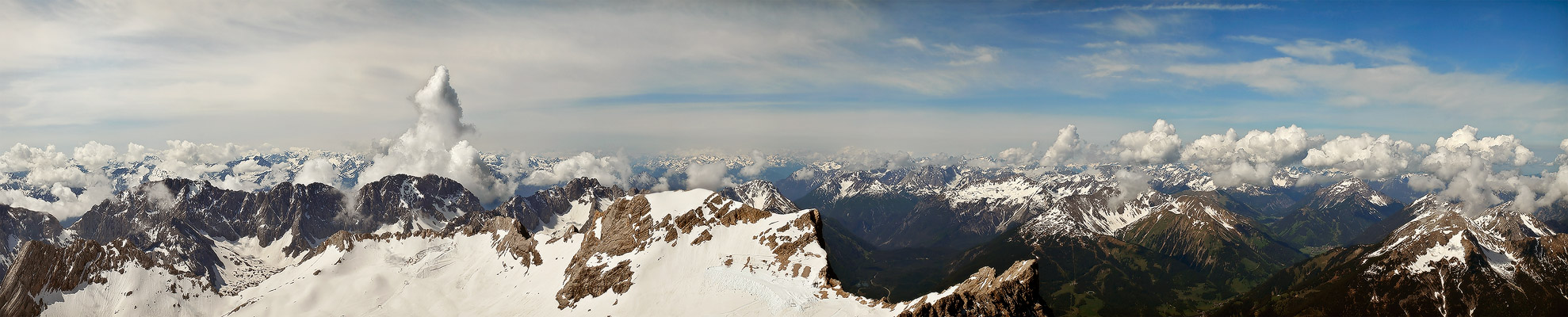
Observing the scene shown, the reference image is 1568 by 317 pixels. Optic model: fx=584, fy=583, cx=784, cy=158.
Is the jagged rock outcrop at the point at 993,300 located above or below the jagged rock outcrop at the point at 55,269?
above

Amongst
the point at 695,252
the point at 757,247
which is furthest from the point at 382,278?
the point at 757,247

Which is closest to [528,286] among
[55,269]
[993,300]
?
[993,300]

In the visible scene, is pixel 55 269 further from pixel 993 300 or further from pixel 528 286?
pixel 993 300

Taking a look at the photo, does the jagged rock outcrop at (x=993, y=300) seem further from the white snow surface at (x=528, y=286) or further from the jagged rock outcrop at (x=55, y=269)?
the jagged rock outcrop at (x=55, y=269)

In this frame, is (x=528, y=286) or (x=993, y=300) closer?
(x=993, y=300)

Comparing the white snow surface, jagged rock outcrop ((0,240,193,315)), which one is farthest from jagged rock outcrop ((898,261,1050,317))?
jagged rock outcrop ((0,240,193,315))

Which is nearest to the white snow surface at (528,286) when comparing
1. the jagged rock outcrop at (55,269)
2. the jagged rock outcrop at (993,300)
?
the jagged rock outcrop at (55,269)

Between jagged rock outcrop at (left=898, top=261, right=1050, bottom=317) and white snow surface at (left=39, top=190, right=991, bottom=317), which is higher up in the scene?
jagged rock outcrop at (left=898, top=261, right=1050, bottom=317)

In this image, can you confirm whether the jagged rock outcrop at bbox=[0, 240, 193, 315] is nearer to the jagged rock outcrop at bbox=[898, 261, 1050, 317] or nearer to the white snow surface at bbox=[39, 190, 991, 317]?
the white snow surface at bbox=[39, 190, 991, 317]

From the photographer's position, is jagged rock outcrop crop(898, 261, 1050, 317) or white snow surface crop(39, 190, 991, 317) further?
white snow surface crop(39, 190, 991, 317)

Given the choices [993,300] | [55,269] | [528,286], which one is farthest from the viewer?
[55,269]

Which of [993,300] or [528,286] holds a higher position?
[993,300]

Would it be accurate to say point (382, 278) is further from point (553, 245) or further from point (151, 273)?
point (151, 273)
